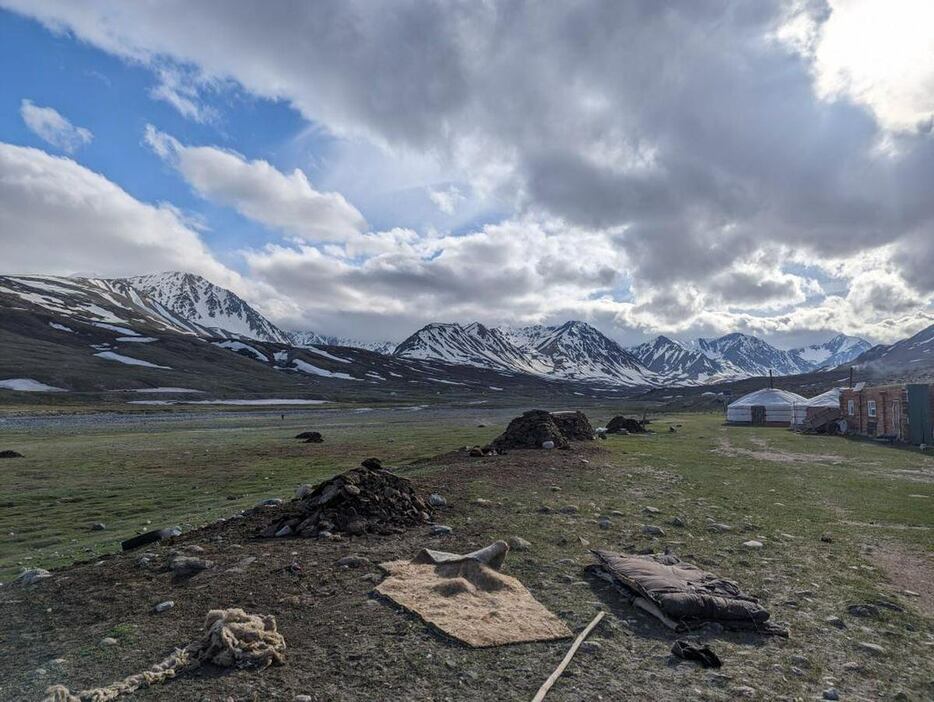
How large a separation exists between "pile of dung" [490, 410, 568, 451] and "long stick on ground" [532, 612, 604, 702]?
72.5 feet

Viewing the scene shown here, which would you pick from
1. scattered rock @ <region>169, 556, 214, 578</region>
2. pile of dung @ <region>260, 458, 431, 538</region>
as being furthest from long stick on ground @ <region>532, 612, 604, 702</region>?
scattered rock @ <region>169, 556, 214, 578</region>

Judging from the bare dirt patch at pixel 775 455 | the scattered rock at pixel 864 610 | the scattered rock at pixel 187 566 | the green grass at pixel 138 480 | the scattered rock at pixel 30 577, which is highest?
the scattered rock at pixel 864 610

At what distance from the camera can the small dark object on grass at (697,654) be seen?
22.2 feet

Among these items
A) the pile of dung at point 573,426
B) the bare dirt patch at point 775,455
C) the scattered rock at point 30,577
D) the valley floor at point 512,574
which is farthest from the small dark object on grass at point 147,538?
the bare dirt patch at point 775,455

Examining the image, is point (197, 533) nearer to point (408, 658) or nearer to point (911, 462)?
point (408, 658)

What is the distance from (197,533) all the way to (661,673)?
33.8 ft

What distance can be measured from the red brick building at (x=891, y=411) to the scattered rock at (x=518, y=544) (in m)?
44.2

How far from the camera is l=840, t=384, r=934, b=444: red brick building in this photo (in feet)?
139

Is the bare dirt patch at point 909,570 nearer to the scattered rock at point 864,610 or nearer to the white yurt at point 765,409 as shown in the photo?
the scattered rock at point 864,610

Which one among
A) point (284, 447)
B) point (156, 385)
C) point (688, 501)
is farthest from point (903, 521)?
point (156, 385)

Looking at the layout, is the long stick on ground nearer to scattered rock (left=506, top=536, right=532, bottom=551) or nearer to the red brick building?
scattered rock (left=506, top=536, right=532, bottom=551)

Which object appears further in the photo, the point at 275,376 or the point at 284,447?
the point at 275,376

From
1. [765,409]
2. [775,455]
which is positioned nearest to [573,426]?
[775,455]

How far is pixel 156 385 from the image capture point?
144125mm
